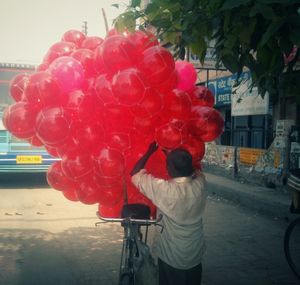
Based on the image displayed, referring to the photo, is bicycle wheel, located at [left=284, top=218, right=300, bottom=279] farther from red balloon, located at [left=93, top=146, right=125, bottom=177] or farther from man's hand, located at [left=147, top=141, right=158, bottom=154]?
red balloon, located at [left=93, top=146, right=125, bottom=177]

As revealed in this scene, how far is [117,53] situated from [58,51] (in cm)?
81

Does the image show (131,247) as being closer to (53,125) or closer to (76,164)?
(76,164)

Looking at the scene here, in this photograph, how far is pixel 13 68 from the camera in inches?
458

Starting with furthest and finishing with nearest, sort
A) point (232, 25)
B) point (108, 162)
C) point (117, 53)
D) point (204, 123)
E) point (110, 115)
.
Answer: point (204, 123) < point (110, 115) < point (108, 162) < point (117, 53) < point (232, 25)

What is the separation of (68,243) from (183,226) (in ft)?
11.3

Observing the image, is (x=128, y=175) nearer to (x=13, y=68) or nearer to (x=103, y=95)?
(x=103, y=95)

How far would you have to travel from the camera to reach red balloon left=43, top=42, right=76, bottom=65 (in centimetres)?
354

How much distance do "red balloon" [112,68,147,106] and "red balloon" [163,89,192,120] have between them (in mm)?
290

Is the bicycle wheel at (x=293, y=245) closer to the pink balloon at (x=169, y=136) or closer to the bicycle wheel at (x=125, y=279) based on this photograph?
the bicycle wheel at (x=125, y=279)

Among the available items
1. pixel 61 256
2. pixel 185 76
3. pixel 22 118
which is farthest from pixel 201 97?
pixel 61 256

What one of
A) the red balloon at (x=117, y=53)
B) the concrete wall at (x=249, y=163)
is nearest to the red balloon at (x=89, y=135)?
the red balloon at (x=117, y=53)

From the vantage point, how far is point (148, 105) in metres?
3.03

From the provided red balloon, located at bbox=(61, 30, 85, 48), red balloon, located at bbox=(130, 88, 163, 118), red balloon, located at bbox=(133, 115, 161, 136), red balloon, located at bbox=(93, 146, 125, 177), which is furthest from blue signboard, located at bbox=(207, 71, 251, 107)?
red balloon, located at bbox=(93, 146, 125, 177)

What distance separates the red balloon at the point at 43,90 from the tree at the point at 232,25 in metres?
0.69
